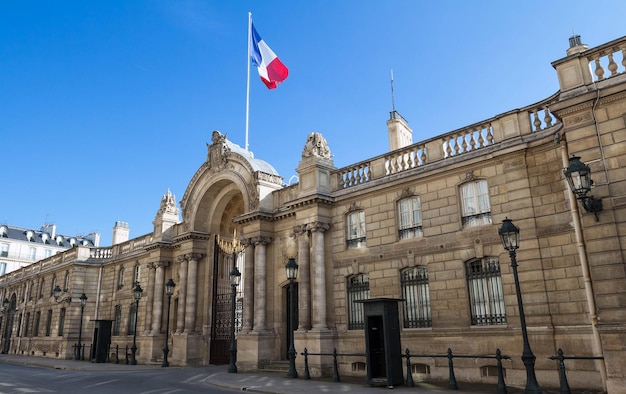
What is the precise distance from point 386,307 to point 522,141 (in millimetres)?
6905

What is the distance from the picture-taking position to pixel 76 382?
1862cm

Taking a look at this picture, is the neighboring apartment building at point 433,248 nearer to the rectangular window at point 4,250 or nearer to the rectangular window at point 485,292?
the rectangular window at point 485,292

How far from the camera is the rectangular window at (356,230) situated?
2014cm

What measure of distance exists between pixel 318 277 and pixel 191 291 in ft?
35.8

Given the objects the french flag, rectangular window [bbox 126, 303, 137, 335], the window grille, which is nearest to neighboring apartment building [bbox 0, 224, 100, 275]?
the window grille

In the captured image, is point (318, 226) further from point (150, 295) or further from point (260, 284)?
point (150, 295)

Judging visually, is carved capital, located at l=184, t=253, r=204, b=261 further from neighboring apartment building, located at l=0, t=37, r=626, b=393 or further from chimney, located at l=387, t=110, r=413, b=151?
chimney, located at l=387, t=110, r=413, b=151

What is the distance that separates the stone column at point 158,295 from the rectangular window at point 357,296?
1569 centimetres

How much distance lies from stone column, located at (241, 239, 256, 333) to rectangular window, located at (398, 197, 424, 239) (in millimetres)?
8354

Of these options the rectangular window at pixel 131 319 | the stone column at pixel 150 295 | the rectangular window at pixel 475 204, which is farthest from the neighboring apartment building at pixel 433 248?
the rectangular window at pixel 131 319

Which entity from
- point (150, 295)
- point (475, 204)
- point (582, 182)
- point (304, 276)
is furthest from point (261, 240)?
point (582, 182)

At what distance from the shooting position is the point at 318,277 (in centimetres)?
2039

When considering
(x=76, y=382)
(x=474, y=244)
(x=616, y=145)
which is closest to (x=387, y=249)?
(x=474, y=244)

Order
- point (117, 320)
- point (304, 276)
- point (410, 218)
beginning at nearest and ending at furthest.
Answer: point (410, 218) → point (304, 276) → point (117, 320)
